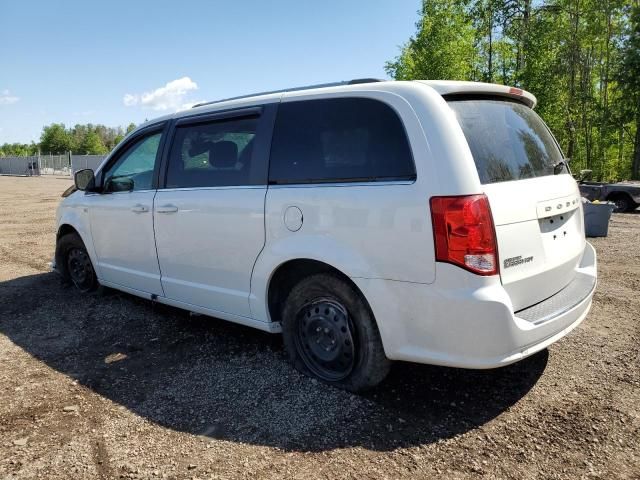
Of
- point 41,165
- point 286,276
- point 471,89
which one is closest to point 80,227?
point 286,276

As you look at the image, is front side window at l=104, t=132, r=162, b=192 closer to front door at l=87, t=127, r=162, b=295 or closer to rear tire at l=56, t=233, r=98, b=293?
front door at l=87, t=127, r=162, b=295

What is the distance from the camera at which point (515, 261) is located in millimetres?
2816

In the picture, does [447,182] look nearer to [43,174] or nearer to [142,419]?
[142,419]

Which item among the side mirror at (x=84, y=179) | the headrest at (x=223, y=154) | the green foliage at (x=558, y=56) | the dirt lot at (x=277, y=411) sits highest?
the green foliage at (x=558, y=56)

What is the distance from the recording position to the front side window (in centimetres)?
459

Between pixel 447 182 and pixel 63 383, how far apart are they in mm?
3014

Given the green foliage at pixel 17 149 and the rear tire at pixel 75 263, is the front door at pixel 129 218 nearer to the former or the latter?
the rear tire at pixel 75 263

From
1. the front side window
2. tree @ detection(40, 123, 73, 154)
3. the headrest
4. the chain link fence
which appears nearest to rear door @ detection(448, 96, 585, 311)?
the headrest

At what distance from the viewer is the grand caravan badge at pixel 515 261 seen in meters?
2.76

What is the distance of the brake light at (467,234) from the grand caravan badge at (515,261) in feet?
0.29

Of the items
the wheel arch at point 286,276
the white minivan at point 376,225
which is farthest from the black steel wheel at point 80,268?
the wheel arch at point 286,276

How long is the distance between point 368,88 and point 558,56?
2869cm

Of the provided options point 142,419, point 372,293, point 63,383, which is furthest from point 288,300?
point 63,383

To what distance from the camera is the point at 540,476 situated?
251cm
